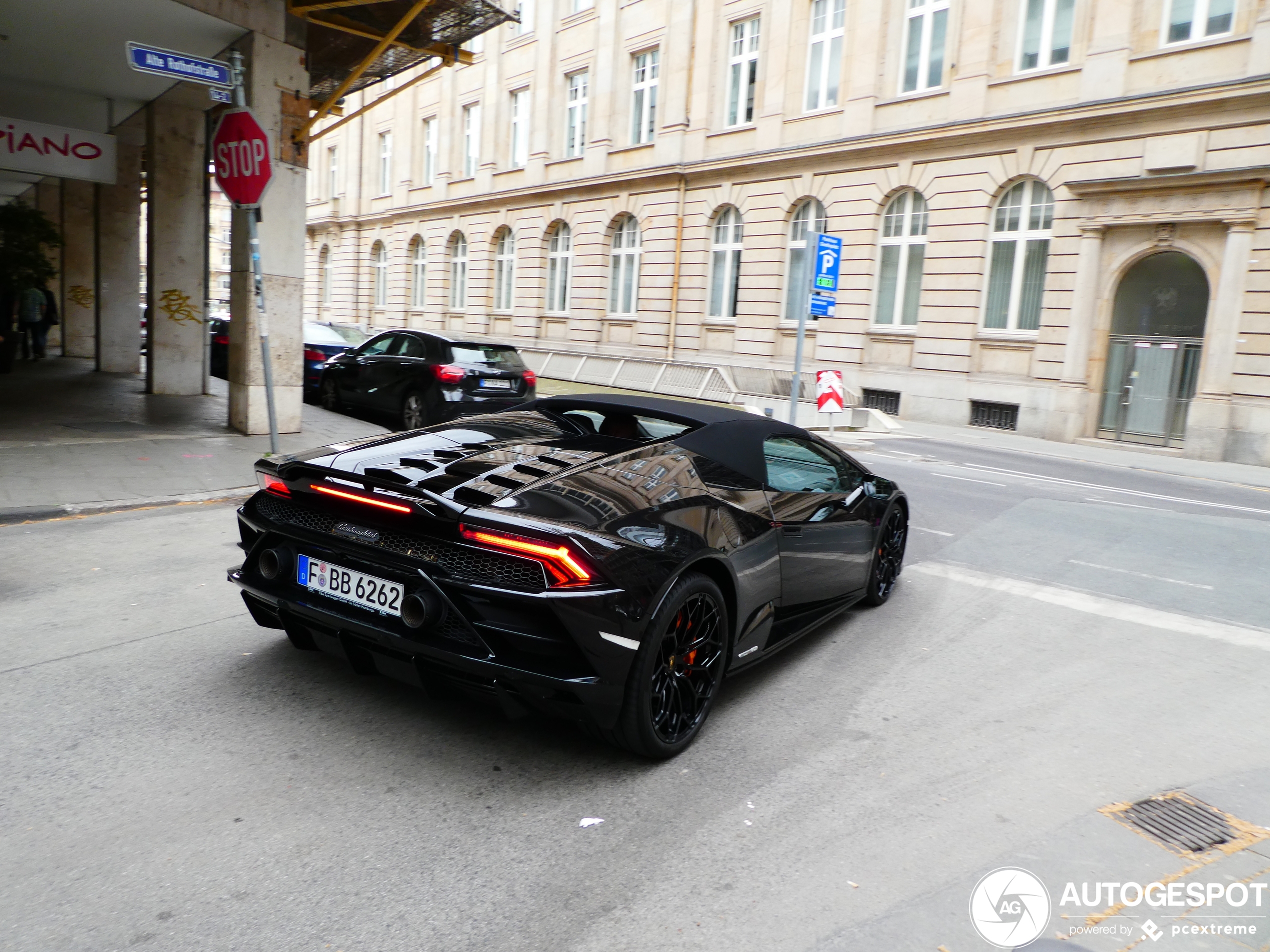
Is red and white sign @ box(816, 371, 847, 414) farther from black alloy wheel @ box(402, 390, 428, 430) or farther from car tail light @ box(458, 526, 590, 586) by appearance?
car tail light @ box(458, 526, 590, 586)

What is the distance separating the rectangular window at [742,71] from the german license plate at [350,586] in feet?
84.3

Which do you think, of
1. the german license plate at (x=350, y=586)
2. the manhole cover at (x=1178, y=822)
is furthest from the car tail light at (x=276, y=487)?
the manhole cover at (x=1178, y=822)

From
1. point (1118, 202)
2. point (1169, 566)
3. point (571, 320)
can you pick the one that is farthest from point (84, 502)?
point (571, 320)

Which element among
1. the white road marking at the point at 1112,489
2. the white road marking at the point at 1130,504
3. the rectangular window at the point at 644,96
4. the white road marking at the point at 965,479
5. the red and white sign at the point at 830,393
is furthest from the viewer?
the rectangular window at the point at 644,96

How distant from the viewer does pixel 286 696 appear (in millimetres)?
3992

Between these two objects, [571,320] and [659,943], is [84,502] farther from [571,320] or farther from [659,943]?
[571,320]

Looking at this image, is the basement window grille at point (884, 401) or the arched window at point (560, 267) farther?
the arched window at point (560, 267)

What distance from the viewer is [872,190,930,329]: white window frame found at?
75.5 feet

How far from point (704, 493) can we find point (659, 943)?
6.34 feet

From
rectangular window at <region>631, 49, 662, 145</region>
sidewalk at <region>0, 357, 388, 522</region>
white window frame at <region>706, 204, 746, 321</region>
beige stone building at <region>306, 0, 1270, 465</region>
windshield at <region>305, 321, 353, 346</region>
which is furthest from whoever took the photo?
rectangular window at <region>631, 49, 662, 145</region>

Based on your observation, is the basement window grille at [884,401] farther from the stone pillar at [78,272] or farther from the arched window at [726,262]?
the stone pillar at [78,272]

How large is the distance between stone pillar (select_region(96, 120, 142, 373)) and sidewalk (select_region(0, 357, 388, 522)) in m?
3.04

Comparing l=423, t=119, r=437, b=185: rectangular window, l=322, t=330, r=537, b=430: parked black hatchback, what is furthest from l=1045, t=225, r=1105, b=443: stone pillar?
l=423, t=119, r=437, b=185: rectangular window

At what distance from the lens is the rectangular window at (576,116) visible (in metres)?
32.4
